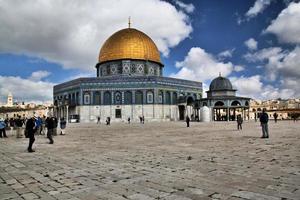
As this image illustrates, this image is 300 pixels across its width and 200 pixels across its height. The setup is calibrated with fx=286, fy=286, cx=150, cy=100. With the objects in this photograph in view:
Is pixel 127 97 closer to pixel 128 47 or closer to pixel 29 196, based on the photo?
pixel 128 47

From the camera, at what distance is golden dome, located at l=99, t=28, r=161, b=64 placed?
4922 cm

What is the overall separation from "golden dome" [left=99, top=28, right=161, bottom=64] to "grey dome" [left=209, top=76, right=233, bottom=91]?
11.0 meters

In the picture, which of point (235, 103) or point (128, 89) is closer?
point (235, 103)

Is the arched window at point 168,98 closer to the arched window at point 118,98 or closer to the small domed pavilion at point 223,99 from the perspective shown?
A: the small domed pavilion at point 223,99

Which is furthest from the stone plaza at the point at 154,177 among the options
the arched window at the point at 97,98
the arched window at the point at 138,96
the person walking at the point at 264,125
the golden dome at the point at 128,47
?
the golden dome at the point at 128,47

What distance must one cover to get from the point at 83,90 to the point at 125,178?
4332 cm

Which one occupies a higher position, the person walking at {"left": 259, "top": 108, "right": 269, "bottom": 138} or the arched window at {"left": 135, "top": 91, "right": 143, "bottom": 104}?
the arched window at {"left": 135, "top": 91, "right": 143, "bottom": 104}

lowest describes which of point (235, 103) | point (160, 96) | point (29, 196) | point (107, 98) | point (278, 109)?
point (29, 196)

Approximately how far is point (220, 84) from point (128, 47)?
1677 centimetres

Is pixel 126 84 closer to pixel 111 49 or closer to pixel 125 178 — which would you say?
pixel 111 49

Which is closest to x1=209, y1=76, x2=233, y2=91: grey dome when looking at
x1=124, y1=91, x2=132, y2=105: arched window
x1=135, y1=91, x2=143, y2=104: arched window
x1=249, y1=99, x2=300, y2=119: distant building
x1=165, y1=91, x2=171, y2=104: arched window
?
x1=165, y1=91, x2=171, y2=104: arched window

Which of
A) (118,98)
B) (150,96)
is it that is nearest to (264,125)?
(150,96)

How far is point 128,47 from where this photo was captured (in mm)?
49281

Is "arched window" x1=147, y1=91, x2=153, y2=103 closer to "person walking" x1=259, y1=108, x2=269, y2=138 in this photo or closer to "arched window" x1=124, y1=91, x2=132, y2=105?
"arched window" x1=124, y1=91, x2=132, y2=105
